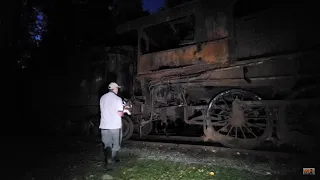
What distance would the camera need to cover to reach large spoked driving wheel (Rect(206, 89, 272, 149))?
5379 millimetres

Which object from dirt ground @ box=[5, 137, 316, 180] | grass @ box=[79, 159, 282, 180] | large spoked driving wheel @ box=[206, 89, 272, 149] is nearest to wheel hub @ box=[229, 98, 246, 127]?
large spoked driving wheel @ box=[206, 89, 272, 149]

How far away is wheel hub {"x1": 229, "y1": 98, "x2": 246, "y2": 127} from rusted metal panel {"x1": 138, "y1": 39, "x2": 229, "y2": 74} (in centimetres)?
100

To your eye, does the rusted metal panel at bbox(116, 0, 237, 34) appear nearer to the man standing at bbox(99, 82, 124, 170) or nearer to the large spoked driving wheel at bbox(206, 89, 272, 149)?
the large spoked driving wheel at bbox(206, 89, 272, 149)

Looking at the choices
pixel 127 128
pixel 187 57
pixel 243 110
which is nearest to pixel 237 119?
pixel 243 110

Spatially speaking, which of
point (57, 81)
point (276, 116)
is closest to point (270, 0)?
point (276, 116)

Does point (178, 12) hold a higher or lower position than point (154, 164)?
higher

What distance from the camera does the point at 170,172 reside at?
4531 mm

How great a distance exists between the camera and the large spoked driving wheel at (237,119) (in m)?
5.38

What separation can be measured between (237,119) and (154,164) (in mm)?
2092

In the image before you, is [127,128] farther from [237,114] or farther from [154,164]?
[237,114]

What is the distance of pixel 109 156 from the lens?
5102mm

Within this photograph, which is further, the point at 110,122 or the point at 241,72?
the point at 241,72

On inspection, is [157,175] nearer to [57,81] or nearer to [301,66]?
[301,66]

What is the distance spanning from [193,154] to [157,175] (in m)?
1.47
